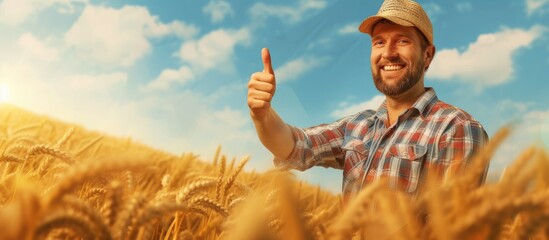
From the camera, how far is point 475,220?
526 mm

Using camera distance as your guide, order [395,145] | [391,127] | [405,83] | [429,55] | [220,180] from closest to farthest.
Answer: [220,180], [395,145], [391,127], [405,83], [429,55]

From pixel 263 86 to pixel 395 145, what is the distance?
78cm

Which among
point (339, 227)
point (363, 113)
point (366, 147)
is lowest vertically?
point (339, 227)

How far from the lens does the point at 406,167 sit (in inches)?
102

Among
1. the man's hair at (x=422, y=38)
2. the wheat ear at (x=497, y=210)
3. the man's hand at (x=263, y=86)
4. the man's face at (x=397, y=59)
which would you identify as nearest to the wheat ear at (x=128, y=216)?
the wheat ear at (x=497, y=210)

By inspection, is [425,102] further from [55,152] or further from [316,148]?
[55,152]

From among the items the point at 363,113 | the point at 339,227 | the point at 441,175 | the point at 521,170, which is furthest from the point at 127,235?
the point at 363,113

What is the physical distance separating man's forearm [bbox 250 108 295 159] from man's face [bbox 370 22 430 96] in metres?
0.64

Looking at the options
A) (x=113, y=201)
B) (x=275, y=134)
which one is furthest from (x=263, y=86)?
(x=113, y=201)

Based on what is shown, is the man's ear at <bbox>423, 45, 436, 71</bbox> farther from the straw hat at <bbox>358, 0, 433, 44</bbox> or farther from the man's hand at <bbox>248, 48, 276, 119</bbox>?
the man's hand at <bbox>248, 48, 276, 119</bbox>

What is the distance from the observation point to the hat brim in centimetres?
281

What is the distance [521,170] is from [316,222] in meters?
0.37

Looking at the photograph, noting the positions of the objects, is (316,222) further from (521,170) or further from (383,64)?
(383,64)

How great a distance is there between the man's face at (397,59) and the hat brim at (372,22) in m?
0.06
